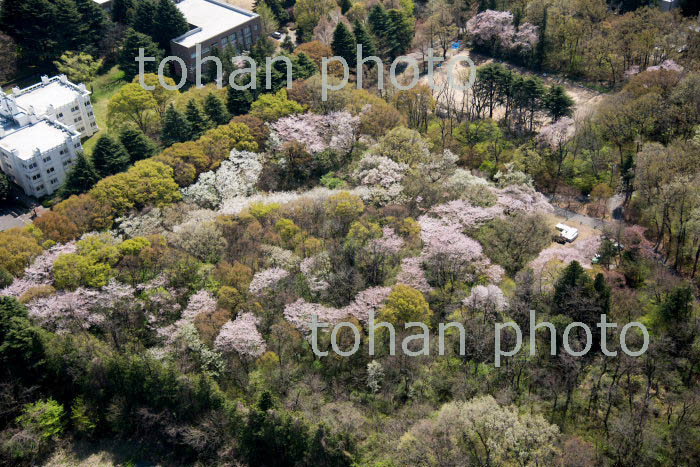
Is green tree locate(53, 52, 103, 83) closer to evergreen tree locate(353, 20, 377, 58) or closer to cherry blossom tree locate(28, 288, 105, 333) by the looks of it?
evergreen tree locate(353, 20, 377, 58)

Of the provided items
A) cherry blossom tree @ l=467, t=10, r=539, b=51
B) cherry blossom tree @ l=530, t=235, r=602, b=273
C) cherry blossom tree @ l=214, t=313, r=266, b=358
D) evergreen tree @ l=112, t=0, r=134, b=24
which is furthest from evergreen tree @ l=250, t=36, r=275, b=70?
cherry blossom tree @ l=530, t=235, r=602, b=273

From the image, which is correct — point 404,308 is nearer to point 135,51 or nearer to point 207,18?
point 135,51

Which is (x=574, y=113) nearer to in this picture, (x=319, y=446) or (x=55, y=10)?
(x=319, y=446)

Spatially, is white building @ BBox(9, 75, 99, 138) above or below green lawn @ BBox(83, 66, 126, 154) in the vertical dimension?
above

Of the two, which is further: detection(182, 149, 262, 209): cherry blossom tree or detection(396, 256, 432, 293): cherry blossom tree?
detection(182, 149, 262, 209): cherry blossom tree

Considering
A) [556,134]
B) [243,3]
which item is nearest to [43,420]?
[556,134]

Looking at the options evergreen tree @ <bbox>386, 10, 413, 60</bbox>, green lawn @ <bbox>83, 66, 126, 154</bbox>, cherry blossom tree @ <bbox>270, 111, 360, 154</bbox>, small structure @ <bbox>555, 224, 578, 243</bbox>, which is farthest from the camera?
evergreen tree @ <bbox>386, 10, 413, 60</bbox>
